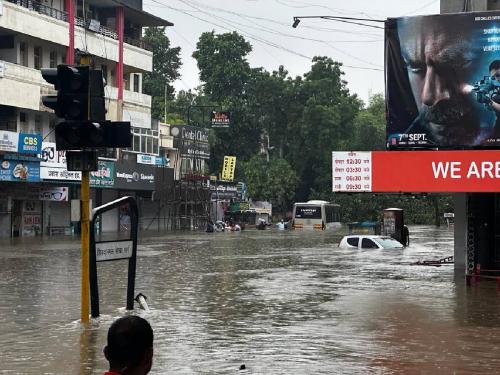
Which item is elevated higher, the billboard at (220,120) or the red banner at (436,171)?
the billboard at (220,120)

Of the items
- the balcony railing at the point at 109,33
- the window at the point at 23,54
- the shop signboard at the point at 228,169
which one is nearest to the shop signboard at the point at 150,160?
the balcony railing at the point at 109,33

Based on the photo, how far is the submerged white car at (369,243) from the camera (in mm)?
44725

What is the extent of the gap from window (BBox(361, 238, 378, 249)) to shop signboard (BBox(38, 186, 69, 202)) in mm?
23078

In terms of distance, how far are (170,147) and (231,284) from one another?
192 feet

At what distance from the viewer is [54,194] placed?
59.8m

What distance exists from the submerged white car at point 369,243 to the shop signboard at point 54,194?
861 inches

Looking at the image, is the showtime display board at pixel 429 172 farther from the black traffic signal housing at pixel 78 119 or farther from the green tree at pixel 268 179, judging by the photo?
the green tree at pixel 268 179

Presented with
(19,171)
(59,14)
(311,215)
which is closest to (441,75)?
(19,171)

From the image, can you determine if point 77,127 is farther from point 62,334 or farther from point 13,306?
point 13,306

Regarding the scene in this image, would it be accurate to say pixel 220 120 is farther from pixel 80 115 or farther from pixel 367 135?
pixel 80 115

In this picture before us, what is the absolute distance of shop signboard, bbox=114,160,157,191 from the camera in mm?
66281

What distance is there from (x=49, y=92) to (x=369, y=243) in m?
24.5

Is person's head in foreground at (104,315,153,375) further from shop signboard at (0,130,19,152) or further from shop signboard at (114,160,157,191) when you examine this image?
shop signboard at (114,160,157,191)

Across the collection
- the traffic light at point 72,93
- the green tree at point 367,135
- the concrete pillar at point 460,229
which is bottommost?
the concrete pillar at point 460,229
